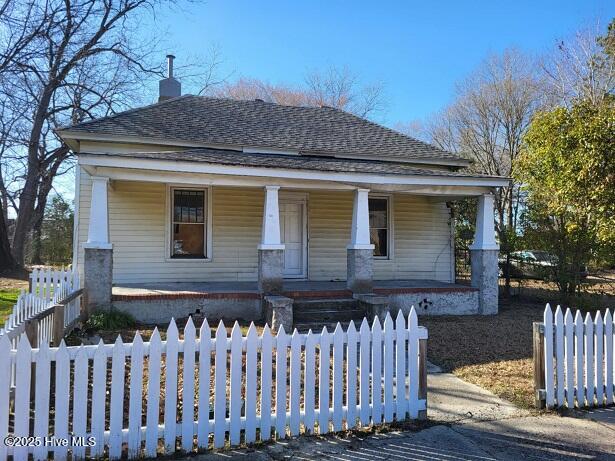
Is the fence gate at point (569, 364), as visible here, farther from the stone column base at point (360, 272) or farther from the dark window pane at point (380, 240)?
the dark window pane at point (380, 240)

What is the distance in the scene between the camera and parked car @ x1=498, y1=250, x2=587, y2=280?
1170cm

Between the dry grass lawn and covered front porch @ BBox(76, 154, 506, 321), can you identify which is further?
covered front porch @ BBox(76, 154, 506, 321)

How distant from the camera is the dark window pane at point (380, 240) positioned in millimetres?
12891

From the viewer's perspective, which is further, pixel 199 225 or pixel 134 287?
pixel 199 225

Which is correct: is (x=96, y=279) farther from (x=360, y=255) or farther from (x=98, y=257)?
(x=360, y=255)

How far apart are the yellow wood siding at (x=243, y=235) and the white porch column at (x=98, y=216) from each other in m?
2.46

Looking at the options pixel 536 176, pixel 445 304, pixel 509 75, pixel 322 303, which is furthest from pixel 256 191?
pixel 509 75

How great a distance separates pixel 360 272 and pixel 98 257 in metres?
5.17

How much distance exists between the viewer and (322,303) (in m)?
9.15

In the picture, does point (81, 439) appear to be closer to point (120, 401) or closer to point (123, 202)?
point (120, 401)

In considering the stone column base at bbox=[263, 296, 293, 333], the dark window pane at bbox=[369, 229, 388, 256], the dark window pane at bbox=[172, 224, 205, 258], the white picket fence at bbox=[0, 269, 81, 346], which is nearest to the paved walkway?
the white picket fence at bbox=[0, 269, 81, 346]

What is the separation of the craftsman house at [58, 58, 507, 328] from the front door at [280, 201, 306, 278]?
38 mm

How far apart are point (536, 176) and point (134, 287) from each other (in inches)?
412

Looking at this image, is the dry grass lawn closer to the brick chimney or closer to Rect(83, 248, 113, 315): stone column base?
Rect(83, 248, 113, 315): stone column base
